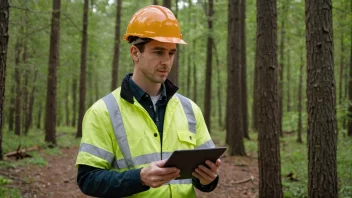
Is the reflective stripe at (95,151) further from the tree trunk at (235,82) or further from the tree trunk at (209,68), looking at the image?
the tree trunk at (209,68)

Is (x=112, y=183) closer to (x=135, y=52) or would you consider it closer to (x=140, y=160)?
(x=140, y=160)

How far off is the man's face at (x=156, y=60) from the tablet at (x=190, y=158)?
75 cm

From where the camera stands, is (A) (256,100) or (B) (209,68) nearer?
(A) (256,100)

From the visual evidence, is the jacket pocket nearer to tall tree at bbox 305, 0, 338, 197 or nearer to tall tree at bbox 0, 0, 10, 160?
tall tree at bbox 305, 0, 338, 197

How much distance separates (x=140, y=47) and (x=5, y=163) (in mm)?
8289

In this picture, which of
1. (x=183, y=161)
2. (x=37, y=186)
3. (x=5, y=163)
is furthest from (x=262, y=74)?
(x=5, y=163)

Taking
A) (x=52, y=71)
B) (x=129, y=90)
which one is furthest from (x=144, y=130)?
(x=52, y=71)

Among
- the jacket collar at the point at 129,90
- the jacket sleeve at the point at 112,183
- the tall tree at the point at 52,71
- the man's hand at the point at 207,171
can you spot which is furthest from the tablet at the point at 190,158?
the tall tree at the point at 52,71

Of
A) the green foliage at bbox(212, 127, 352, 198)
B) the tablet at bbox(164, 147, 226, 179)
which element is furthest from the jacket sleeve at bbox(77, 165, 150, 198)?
the green foliage at bbox(212, 127, 352, 198)

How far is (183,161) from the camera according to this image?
2180mm

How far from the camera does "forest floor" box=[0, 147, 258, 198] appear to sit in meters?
7.95

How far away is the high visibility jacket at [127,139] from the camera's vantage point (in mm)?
2389

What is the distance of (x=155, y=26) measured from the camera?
2682 millimetres

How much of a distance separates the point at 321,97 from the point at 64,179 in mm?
7366
